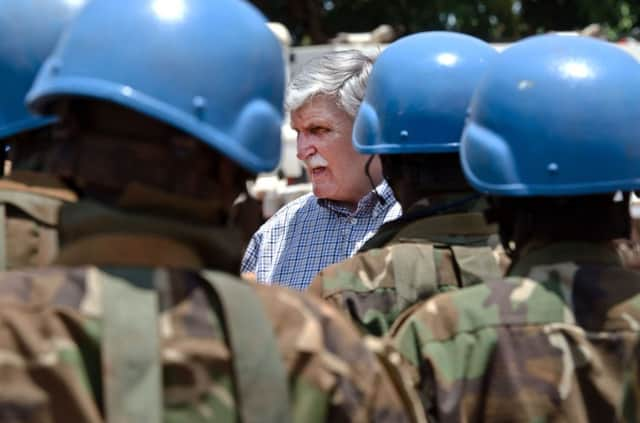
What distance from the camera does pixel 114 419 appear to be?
1.89 meters

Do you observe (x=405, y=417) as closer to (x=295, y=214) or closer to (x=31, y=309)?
(x=31, y=309)

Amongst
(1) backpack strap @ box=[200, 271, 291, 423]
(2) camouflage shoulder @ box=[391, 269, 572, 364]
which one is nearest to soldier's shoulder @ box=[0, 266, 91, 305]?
(1) backpack strap @ box=[200, 271, 291, 423]

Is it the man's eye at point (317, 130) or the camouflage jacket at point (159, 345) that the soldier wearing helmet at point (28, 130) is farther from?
the man's eye at point (317, 130)

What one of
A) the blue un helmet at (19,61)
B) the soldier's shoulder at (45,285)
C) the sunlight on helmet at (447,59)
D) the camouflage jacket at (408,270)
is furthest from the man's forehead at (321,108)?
the soldier's shoulder at (45,285)

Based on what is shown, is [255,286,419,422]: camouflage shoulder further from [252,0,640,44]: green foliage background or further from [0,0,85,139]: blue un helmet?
[252,0,640,44]: green foliage background

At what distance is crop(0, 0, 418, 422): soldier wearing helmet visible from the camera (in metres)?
1.91

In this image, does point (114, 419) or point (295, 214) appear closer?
point (114, 419)

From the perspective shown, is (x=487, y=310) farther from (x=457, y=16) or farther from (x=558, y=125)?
(x=457, y=16)

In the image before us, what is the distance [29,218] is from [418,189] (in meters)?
1.01

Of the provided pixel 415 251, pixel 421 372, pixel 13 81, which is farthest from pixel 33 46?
pixel 421 372

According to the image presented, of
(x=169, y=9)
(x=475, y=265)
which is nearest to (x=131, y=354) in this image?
(x=169, y=9)

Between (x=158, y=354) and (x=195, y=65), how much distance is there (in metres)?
0.51

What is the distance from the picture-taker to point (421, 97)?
3.33 meters

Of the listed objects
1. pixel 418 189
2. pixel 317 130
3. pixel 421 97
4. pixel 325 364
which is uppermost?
pixel 421 97
